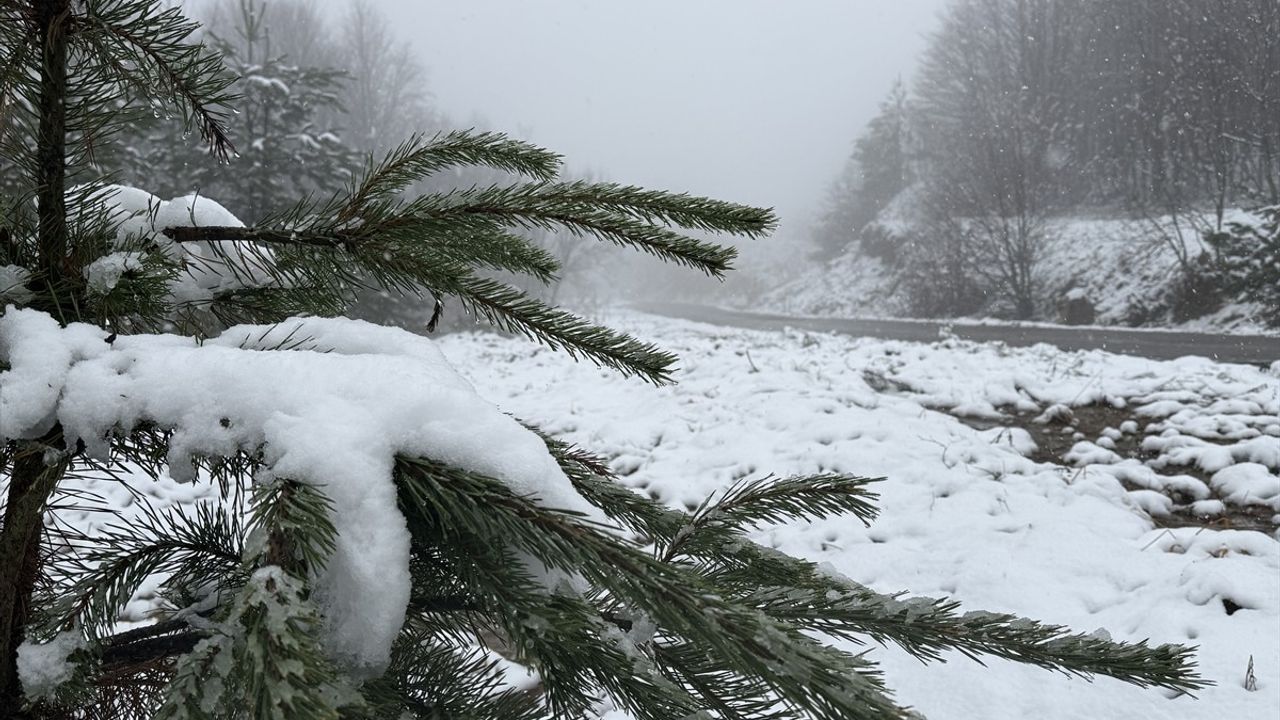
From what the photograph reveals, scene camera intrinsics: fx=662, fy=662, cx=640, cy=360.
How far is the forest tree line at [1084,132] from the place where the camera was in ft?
54.9

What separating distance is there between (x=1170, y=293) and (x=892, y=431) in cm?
1464

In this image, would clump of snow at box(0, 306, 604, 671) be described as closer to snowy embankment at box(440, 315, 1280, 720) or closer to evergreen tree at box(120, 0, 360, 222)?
snowy embankment at box(440, 315, 1280, 720)

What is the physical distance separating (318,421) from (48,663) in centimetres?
42

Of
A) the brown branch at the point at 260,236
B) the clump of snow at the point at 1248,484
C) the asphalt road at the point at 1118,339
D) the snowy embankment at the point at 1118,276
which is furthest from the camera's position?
the snowy embankment at the point at 1118,276

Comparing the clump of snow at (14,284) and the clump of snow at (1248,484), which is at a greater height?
the clump of snow at (14,284)

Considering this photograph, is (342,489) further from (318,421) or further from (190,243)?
(190,243)

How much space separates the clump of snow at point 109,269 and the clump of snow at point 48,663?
0.37 metres

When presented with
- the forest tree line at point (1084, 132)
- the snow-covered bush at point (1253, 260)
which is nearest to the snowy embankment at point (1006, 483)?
the snow-covered bush at point (1253, 260)

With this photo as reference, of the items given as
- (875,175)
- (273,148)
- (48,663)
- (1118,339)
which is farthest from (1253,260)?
(875,175)

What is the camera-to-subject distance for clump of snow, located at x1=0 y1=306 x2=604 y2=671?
577mm

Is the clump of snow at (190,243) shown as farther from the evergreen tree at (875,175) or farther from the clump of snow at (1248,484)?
the evergreen tree at (875,175)

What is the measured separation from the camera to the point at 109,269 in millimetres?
750

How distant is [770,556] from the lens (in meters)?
0.88

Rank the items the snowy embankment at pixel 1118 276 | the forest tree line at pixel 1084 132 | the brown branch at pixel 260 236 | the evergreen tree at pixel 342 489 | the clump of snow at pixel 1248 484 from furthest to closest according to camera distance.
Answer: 1. the forest tree line at pixel 1084 132
2. the snowy embankment at pixel 1118 276
3. the clump of snow at pixel 1248 484
4. the brown branch at pixel 260 236
5. the evergreen tree at pixel 342 489
